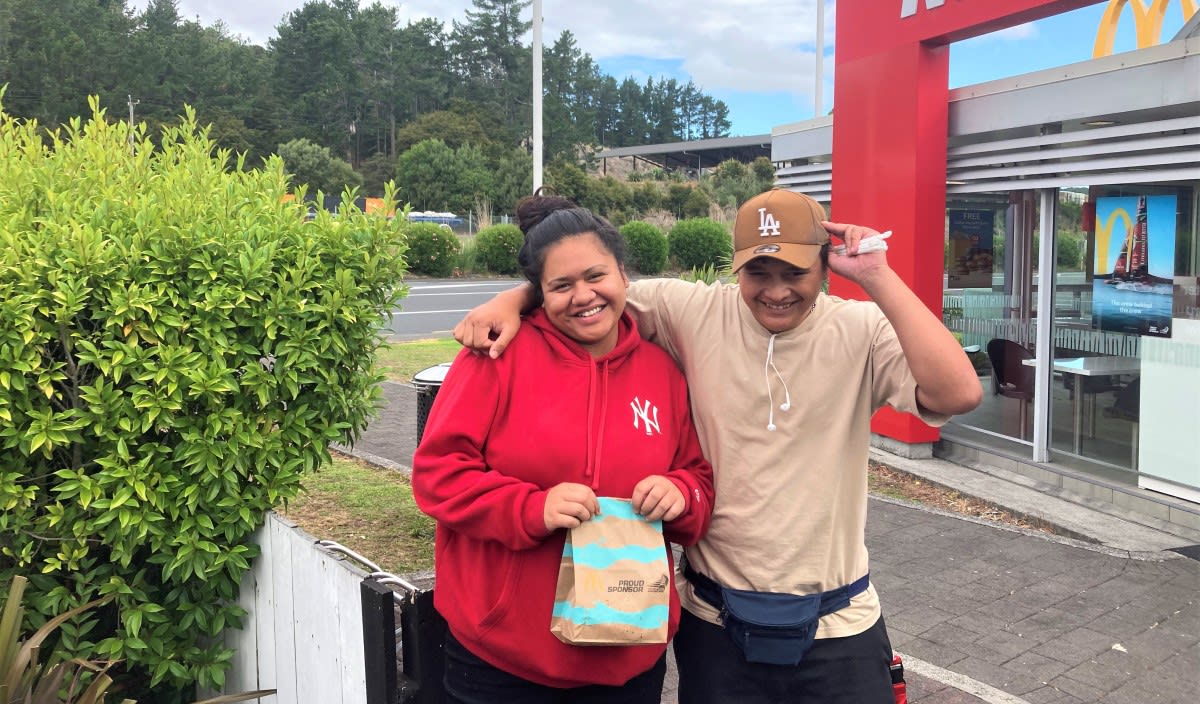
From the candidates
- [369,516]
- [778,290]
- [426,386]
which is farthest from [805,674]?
[369,516]

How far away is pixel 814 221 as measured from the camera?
2.16 meters

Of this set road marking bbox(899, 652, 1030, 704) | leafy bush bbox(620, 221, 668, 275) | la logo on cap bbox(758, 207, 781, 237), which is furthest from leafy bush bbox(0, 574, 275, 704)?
leafy bush bbox(620, 221, 668, 275)

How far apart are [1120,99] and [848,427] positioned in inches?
212

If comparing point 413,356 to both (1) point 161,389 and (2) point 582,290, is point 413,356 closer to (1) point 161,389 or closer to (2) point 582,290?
(1) point 161,389

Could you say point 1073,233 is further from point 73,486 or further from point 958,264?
point 73,486

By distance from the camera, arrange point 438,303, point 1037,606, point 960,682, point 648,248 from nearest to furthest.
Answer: point 960,682 → point 1037,606 → point 438,303 → point 648,248

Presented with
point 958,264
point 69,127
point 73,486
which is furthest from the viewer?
point 958,264

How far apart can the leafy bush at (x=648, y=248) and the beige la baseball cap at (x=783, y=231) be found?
29.6 metres

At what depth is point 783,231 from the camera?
2115 mm

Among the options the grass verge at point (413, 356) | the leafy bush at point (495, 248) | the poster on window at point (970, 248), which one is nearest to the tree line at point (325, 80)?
the leafy bush at point (495, 248)

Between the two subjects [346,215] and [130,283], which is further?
[346,215]

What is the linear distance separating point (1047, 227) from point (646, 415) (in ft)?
20.5

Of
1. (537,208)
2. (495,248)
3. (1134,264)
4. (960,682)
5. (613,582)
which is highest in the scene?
(495,248)

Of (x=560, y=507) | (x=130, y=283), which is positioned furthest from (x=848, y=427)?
(x=130, y=283)
